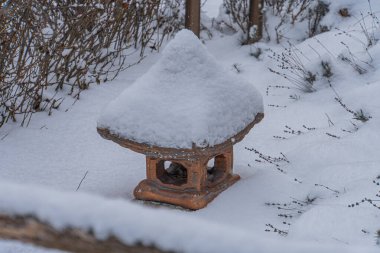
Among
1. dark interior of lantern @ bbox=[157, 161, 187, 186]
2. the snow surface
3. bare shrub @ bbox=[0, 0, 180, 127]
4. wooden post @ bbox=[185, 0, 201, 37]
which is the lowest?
dark interior of lantern @ bbox=[157, 161, 187, 186]

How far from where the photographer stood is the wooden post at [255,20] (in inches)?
236

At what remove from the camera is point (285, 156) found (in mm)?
4031

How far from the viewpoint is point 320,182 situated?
3586 mm

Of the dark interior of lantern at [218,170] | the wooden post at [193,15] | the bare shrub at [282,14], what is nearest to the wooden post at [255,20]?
the bare shrub at [282,14]

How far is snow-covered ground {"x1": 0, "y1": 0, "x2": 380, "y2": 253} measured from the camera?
313cm

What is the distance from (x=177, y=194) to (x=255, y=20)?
2969 mm

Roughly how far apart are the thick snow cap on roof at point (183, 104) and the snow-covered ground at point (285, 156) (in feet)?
1.48

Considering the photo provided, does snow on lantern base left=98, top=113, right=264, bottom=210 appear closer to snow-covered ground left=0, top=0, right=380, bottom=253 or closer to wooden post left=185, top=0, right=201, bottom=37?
snow-covered ground left=0, top=0, right=380, bottom=253

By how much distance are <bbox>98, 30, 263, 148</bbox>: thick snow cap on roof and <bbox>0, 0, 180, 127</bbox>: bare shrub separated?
3.84 feet

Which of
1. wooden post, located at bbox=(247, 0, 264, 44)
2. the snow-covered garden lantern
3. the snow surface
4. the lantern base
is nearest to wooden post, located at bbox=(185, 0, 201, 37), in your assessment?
the snow-covered garden lantern

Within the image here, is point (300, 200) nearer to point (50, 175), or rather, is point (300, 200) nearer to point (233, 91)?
point (233, 91)

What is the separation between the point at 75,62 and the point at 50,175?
1.55m

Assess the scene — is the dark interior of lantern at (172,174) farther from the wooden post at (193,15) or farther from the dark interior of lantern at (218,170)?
the wooden post at (193,15)

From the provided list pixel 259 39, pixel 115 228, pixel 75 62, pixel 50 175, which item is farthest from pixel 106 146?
pixel 115 228
